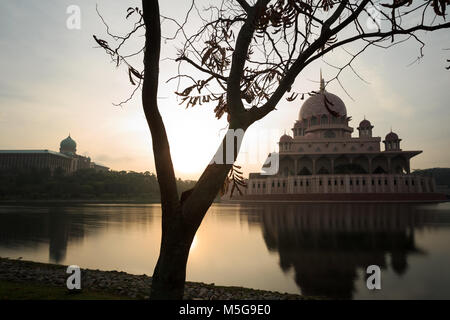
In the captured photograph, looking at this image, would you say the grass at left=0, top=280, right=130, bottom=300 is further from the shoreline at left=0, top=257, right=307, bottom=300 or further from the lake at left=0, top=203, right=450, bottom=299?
the lake at left=0, top=203, right=450, bottom=299

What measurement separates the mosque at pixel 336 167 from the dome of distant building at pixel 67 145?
98722 mm

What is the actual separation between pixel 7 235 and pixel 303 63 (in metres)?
18.1

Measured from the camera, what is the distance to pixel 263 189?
58.2 m

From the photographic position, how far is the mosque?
161 ft

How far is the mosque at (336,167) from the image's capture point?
161 feet

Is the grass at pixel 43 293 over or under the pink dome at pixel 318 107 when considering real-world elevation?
under

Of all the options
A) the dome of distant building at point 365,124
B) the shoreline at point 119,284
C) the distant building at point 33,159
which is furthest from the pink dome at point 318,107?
the distant building at point 33,159

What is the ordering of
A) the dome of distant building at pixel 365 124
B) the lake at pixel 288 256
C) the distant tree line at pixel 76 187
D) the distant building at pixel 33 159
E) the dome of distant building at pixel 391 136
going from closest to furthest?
the lake at pixel 288 256 → the dome of distant building at pixel 391 136 → the dome of distant building at pixel 365 124 → the distant tree line at pixel 76 187 → the distant building at pixel 33 159

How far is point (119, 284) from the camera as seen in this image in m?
6.71

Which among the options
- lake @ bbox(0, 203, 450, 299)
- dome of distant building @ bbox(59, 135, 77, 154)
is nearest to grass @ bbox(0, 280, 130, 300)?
lake @ bbox(0, 203, 450, 299)

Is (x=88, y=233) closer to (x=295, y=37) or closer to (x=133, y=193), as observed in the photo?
(x=295, y=37)

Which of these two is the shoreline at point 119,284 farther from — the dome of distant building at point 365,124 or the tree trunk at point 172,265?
the dome of distant building at point 365,124

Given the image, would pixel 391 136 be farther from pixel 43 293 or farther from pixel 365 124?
pixel 43 293
